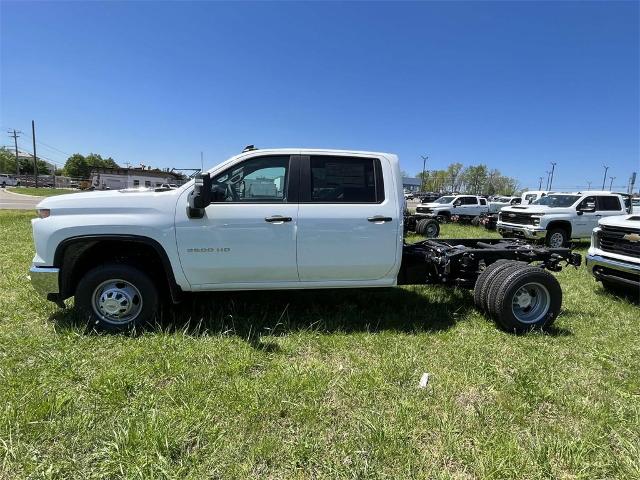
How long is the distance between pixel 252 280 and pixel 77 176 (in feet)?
367

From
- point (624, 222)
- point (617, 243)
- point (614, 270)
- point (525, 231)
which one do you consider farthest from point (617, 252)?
point (525, 231)

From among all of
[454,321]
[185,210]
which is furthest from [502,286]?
[185,210]

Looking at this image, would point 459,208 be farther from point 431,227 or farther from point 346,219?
point 346,219

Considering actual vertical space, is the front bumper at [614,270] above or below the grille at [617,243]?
below

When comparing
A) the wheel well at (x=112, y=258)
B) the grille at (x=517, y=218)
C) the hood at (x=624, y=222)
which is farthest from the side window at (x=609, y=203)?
the wheel well at (x=112, y=258)

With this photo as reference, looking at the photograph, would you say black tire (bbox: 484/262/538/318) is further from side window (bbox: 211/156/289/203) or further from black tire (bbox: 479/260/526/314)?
side window (bbox: 211/156/289/203)

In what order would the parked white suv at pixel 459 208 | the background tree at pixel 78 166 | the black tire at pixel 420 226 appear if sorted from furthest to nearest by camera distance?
the background tree at pixel 78 166 < the parked white suv at pixel 459 208 < the black tire at pixel 420 226

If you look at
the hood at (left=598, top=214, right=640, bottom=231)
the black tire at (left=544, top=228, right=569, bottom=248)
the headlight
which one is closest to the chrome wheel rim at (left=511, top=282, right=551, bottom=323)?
the hood at (left=598, top=214, right=640, bottom=231)

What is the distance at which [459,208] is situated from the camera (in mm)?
21812

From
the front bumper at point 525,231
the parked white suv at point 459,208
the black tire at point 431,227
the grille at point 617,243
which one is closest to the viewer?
the grille at point 617,243

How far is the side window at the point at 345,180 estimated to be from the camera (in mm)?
4219

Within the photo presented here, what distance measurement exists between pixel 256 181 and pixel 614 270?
5.37m

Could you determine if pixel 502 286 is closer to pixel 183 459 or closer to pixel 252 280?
pixel 252 280

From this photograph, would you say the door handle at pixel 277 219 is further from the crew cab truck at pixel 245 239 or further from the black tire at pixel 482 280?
the black tire at pixel 482 280
